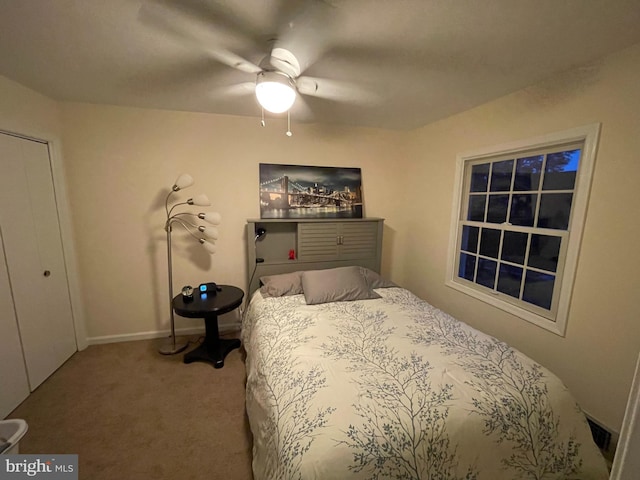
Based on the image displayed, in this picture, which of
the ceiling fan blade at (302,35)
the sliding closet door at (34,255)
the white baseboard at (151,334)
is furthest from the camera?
the white baseboard at (151,334)

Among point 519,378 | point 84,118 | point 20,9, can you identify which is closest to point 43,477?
point 20,9

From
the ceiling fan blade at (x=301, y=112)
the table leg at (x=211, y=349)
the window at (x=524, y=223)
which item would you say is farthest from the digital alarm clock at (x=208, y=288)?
the window at (x=524, y=223)

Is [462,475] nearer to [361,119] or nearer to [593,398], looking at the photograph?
[593,398]

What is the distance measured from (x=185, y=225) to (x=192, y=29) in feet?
5.99

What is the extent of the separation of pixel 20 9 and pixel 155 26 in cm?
56

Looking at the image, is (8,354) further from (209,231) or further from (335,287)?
(335,287)

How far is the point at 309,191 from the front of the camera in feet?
9.77

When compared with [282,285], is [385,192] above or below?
above

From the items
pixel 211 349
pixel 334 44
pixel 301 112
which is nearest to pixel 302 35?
pixel 334 44

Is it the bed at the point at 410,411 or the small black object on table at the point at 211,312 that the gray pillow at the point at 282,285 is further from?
the bed at the point at 410,411

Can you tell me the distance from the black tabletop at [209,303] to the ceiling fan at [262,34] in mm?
1607

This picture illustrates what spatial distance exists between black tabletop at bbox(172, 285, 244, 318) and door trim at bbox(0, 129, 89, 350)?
100 centimetres

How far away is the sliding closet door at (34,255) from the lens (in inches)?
74.2

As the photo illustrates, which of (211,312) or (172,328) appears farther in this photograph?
(172,328)
